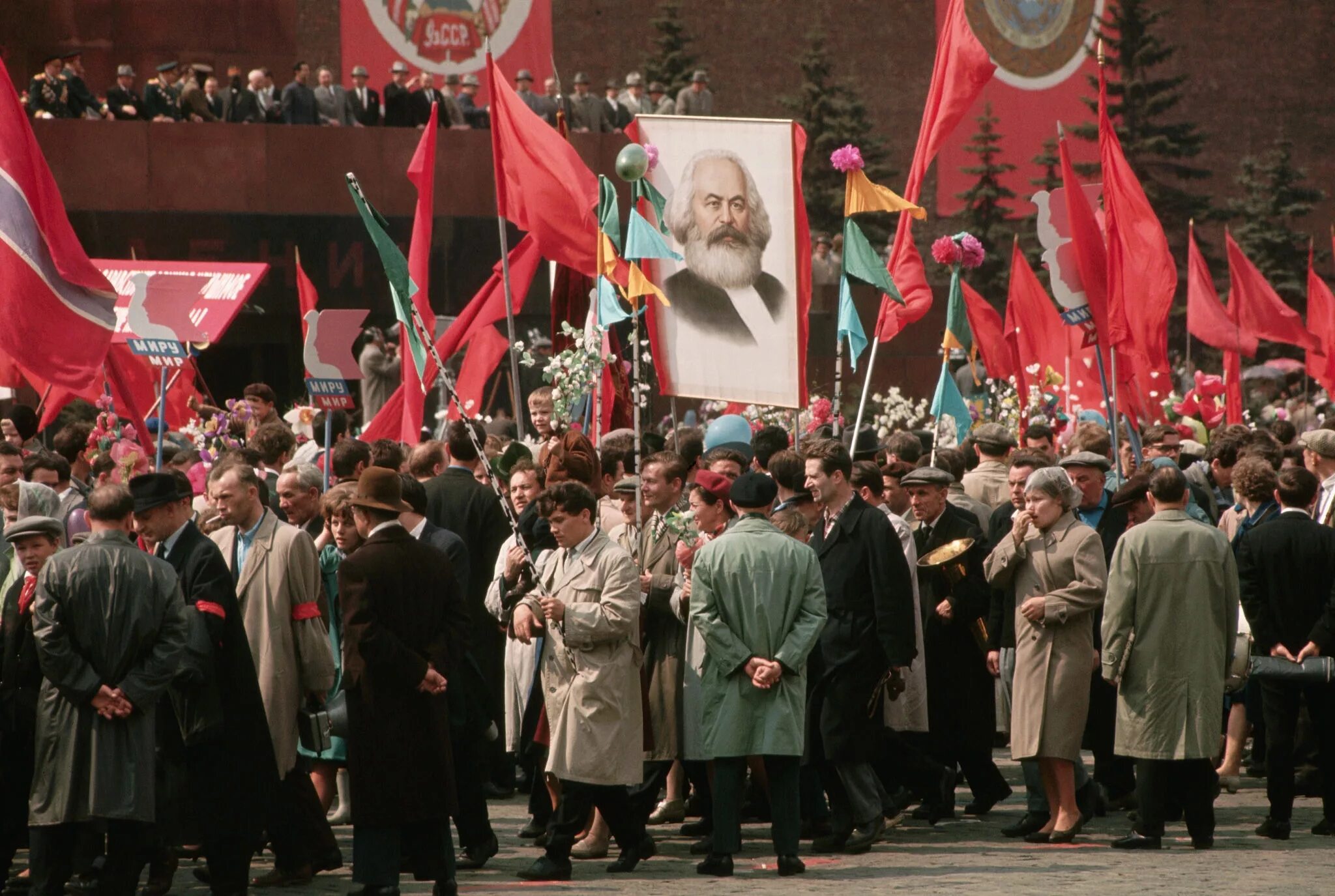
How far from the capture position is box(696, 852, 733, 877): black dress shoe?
8.37 meters

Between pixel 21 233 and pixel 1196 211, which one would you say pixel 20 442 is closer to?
pixel 21 233

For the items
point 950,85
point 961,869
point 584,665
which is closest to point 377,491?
point 584,665

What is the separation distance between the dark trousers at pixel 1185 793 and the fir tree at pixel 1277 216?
3568 cm

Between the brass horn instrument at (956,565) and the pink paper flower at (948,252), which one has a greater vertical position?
the pink paper flower at (948,252)

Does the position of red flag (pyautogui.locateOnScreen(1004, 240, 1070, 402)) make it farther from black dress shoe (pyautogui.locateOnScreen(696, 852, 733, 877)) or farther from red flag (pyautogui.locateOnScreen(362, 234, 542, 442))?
black dress shoe (pyautogui.locateOnScreen(696, 852, 733, 877))

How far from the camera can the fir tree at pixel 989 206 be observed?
136 ft

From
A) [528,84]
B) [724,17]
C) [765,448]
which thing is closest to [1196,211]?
[724,17]

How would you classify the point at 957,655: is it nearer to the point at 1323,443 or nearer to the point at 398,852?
the point at 1323,443

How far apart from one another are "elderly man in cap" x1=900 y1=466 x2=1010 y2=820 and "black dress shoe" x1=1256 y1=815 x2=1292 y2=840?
4.33 ft

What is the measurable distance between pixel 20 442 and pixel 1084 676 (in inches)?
254

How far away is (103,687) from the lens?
7.44 metres

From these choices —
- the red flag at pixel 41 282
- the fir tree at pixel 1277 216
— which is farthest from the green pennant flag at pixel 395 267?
the fir tree at pixel 1277 216

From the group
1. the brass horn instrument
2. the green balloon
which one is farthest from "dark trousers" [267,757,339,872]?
the brass horn instrument

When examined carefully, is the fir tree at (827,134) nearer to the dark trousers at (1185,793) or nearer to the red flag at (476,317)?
the red flag at (476,317)
